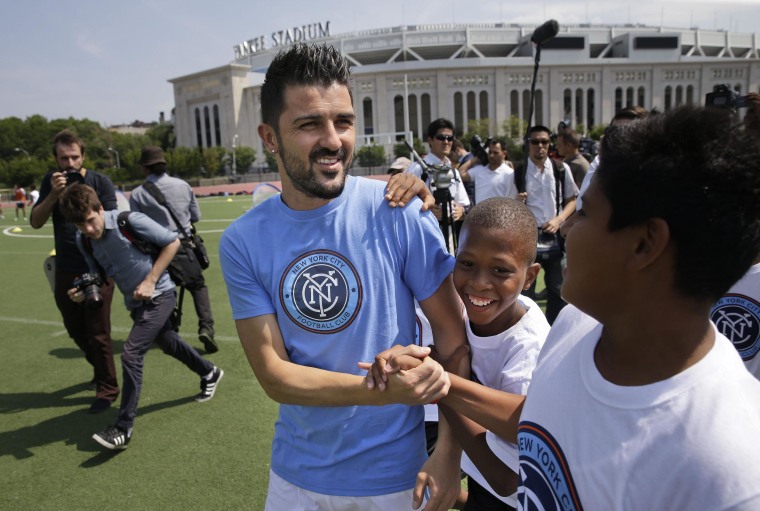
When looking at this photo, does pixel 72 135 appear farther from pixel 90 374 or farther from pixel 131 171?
pixel 131 171

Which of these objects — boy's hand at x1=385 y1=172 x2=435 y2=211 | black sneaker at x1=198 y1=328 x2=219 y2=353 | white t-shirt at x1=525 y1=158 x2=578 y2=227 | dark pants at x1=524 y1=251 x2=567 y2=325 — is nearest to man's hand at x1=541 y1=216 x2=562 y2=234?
dark pants at x1=524 y1=251 x2=567 y2=325

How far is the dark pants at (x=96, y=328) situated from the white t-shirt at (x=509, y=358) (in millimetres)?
3931

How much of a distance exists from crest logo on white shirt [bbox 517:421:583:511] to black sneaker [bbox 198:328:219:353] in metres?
4.95

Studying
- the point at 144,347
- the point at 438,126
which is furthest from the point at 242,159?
the point at 144,347

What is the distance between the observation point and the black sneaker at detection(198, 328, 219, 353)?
18.7 feet

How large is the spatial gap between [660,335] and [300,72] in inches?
51.0

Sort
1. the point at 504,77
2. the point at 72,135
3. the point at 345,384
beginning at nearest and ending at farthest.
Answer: the point at 345,384
the point at 72,135
the point at 504,77

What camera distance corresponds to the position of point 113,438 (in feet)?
12.7

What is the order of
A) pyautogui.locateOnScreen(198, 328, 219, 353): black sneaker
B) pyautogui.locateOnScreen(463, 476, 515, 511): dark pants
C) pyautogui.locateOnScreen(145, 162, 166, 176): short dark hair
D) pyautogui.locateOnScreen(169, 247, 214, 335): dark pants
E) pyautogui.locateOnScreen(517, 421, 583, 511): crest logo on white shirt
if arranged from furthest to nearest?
pyautogui.locateOnScreen(145, 162, 166, 176): short dark hair → pyautogui.locateOnScreen(198, 328, 219, 353): black sneaker → pyautogui.locateOnScreen(169, 247, 214, 335): dark pants → pyautogui.locateOnScreen(463, 476, 515, 511): dark pants → pyautogui.locateOnScreen(517, 421, 583, 511): crest logo on white shirt

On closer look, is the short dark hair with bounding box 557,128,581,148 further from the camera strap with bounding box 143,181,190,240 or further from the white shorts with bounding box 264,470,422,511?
the white shorts with bounding box 264,470,422,511

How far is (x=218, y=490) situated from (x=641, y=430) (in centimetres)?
310

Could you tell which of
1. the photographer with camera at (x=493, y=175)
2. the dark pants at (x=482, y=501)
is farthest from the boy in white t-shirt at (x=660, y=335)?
the photographer with camera at (x=493, y=175)

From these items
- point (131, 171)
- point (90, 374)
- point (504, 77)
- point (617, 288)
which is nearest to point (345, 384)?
point (617, 288)

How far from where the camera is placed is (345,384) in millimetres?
1615
